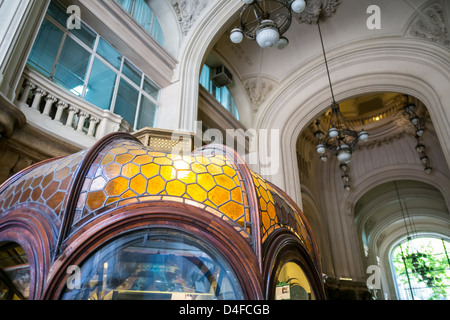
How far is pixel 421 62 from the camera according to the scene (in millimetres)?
7648

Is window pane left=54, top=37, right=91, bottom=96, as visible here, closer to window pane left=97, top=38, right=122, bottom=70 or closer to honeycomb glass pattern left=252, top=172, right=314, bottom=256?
window pane left=97, top=38, right=122, bottom=70

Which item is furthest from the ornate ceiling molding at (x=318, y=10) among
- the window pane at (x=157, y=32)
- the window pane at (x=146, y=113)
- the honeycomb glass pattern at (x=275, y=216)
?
the honeycomb glass pattern at (x=275, y=216)

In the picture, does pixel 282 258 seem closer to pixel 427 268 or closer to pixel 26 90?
pixel 26 90

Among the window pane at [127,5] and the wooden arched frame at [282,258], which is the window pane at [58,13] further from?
the wooden arched frame at [282,258]

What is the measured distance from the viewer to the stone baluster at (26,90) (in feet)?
12.1

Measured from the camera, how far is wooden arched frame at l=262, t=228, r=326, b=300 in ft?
3.63

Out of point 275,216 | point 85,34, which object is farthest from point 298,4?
point 275,216

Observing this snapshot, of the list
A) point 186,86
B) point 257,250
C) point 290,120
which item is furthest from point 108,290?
point 290,120

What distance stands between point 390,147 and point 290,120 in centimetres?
660

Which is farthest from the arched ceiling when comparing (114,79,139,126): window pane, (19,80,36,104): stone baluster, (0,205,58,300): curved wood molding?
(0,205,58,300): curved wood molding

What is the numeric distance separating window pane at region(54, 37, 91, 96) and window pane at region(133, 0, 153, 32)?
2.31m

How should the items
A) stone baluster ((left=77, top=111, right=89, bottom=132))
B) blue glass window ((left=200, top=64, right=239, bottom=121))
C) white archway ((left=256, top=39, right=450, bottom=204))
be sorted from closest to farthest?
stone baluster ((left=77, top=111, right=89, bottom=132)), white archway ((left=256, top=39, right=450, bottom=204)), blue glass window ((left=200, top=64, right=239, bottom=121))

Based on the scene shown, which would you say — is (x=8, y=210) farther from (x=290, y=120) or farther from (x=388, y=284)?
(x=388, y=284)

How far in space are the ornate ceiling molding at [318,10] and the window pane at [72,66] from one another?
6.63 meters
